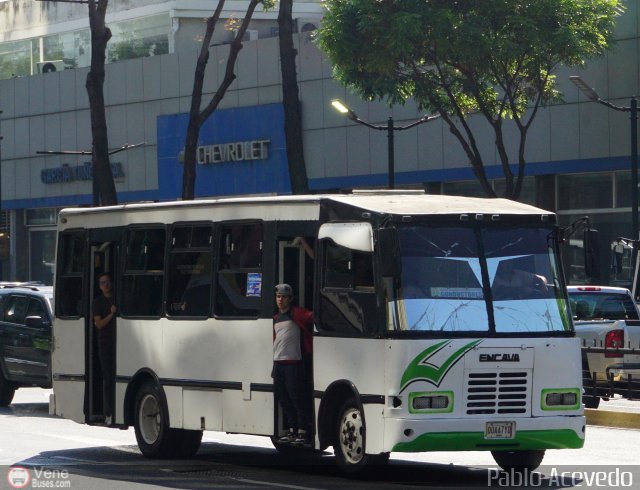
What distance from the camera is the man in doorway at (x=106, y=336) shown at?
1767 centimetres

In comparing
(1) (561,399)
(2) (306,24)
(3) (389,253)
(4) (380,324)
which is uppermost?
(2) (306,24)

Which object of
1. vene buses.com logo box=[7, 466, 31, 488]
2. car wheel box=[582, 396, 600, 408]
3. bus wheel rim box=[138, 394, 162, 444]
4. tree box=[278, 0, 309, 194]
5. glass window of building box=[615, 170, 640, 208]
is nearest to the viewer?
vene buses.com logo box=[7, 466, 31, 488]

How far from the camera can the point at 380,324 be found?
13930 mm

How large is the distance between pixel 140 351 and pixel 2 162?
171ft

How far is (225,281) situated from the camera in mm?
16031

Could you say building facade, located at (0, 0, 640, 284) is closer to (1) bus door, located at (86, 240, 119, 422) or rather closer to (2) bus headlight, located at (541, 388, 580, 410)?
(1) bus door, located at (86, 240, 119, 422)

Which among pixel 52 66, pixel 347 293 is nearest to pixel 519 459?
pixel 347 293

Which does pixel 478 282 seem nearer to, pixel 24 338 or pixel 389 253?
pixel 389 253

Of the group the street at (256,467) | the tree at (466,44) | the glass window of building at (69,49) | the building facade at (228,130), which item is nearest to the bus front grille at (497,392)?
the street at (256,467)

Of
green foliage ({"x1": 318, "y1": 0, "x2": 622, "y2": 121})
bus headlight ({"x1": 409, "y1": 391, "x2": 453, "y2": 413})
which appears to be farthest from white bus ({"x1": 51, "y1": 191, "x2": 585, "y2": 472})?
green foliage ({"x1": 318, "y1": 0, "x2": 622, "y2": 121})

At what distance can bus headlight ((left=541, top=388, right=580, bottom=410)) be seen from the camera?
14141 millimetres

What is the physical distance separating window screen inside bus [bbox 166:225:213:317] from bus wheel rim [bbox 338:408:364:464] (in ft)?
8.32

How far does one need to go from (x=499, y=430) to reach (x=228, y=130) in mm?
42701

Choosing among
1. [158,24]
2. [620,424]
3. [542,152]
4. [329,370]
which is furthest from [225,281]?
[158,24]
